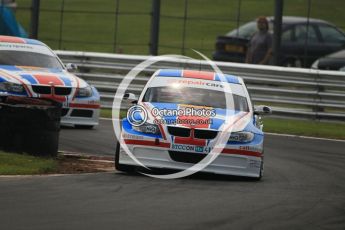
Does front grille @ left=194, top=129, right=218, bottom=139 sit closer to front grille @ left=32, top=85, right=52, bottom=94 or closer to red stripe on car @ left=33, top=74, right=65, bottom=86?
front grille @ left=32, top=85, right=52, bottom=94

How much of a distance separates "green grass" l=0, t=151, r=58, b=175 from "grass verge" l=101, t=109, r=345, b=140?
321 inches

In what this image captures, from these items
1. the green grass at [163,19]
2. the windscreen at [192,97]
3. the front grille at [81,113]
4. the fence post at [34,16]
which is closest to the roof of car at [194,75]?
the windscreen at [192,97]

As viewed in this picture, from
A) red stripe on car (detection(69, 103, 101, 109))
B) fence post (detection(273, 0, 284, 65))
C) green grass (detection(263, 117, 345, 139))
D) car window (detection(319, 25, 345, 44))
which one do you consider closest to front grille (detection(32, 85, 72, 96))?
red stripe on car (detection(69, 103, 101, 109))

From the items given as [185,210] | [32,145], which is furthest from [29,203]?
[32,145]

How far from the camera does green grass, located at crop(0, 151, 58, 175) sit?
488 inches

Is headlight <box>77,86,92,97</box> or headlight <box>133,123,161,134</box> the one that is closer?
headlight <box>133,123,161,134</box>

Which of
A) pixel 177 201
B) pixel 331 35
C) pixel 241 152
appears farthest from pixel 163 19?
pixel 177 201

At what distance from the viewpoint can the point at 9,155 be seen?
13617 millimetres

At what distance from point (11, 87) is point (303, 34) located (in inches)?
530

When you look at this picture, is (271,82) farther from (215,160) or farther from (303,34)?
(215,160)

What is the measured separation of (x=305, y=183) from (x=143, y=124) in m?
2.13

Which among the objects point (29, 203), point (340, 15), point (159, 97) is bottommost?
point (29, 203)

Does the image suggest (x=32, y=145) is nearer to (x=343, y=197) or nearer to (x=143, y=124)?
(x=143, y=124)

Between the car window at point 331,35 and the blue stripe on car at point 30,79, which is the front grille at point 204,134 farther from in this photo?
the car window at point 331,35
